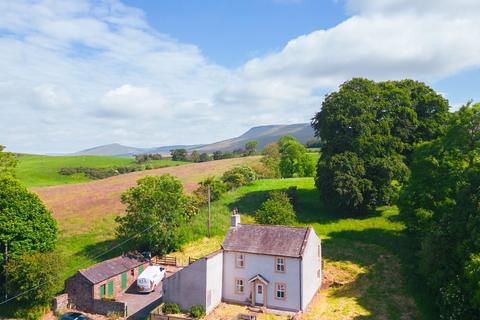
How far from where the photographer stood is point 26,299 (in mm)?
35719

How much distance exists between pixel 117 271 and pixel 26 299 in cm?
808

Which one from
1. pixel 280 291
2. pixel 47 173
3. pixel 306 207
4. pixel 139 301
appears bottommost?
pixel 139 301

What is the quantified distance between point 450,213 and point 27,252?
124 feet

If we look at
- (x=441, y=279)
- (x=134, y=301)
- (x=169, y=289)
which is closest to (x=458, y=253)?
(x=441, y=279)

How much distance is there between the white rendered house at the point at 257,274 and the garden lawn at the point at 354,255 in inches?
103

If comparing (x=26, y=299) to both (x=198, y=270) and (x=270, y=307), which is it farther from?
(x=270, y=307)

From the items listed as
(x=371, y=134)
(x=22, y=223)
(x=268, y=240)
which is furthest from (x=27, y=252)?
(x=371, y=134)

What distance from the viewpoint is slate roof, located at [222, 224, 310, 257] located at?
3431 cm

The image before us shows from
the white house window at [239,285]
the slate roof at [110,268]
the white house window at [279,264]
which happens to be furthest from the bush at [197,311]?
the slate roof at [110,268]

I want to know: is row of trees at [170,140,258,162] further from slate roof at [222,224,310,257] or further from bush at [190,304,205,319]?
bush at [190,304,205,319]

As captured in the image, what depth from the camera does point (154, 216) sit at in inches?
1725

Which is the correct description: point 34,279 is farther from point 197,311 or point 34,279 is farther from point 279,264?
point 279,264

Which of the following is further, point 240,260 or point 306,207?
point 306,207

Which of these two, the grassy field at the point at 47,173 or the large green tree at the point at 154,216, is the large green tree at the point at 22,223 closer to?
the large green tree at the point at 154,216
